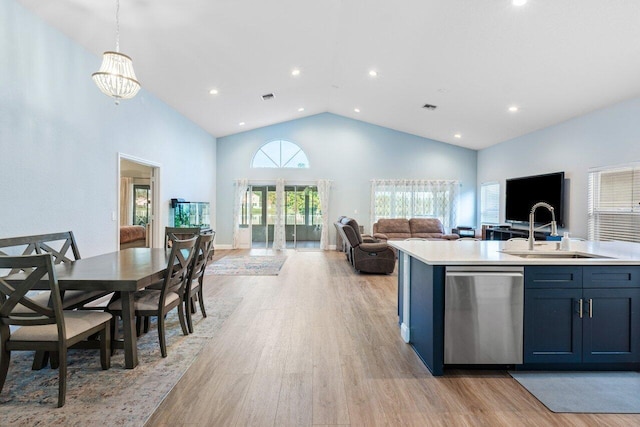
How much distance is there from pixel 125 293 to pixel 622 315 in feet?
12.3

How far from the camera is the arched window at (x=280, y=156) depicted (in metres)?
9.77

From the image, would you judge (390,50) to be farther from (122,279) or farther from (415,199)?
(415,199)

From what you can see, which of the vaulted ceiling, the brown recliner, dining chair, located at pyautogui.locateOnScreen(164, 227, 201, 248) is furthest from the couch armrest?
dining chair, located at pyautogui.locateOnScreen(164, 227, 201, 248)

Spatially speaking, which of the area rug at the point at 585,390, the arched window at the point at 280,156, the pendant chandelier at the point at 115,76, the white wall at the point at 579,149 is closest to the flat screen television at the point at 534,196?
the white wall at the point at 579,149

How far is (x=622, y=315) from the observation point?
2.43m

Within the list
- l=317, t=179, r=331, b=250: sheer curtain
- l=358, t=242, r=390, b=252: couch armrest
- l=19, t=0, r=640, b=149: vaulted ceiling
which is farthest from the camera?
l=317, t=179, r=331, b=250: sheer curtain

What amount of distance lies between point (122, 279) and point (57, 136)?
239 centimetres

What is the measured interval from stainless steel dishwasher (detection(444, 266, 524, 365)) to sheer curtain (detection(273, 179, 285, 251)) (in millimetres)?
7491

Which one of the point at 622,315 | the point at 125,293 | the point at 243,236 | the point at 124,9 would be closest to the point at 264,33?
the point at 124,9

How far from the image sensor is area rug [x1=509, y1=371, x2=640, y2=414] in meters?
2.04

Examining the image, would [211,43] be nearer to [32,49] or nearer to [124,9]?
[124,9]

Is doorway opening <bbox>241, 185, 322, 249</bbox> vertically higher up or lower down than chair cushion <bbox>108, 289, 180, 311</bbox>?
higher up

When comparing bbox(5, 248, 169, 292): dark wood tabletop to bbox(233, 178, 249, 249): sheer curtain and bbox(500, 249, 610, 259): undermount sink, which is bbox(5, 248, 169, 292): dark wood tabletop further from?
bbox(233, 178, 249, 249): sheer curtain

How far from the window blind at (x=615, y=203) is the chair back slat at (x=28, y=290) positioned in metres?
6.69
